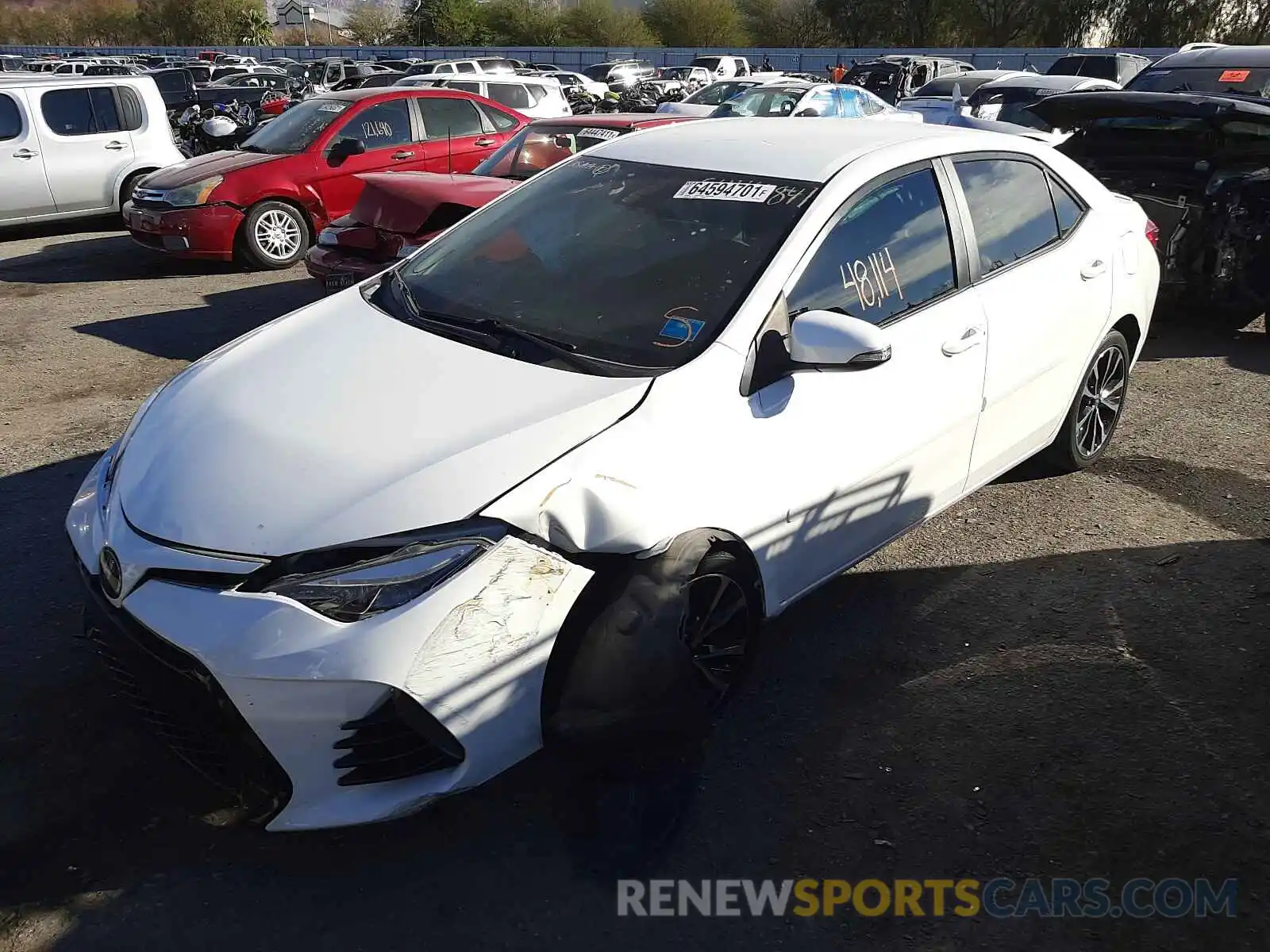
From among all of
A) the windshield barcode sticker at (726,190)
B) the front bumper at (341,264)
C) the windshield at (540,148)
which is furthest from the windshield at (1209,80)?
the windshield barcode sticker at (726,190)

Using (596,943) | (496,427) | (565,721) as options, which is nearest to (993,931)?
(596,943)

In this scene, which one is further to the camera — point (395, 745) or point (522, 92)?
point (522, 92)

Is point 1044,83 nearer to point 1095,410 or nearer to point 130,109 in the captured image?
point 130,109

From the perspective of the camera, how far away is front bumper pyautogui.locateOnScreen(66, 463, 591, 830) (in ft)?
7.50

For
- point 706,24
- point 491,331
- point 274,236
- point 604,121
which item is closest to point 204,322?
point 274,236

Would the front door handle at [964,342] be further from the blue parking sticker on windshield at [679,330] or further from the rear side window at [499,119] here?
the rear side window at [499,119]

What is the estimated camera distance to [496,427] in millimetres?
2658

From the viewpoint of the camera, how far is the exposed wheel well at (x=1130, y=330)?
15.2 feet

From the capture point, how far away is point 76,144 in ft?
34.6

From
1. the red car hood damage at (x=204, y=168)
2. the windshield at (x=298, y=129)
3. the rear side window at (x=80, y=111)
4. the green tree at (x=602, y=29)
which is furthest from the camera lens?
the green tree at (x=602, y=29)

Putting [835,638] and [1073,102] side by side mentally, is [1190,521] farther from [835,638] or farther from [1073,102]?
[1073,102]

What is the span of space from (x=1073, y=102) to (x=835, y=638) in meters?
5.21

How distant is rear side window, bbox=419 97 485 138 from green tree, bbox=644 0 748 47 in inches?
2083

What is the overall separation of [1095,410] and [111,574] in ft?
13.3
